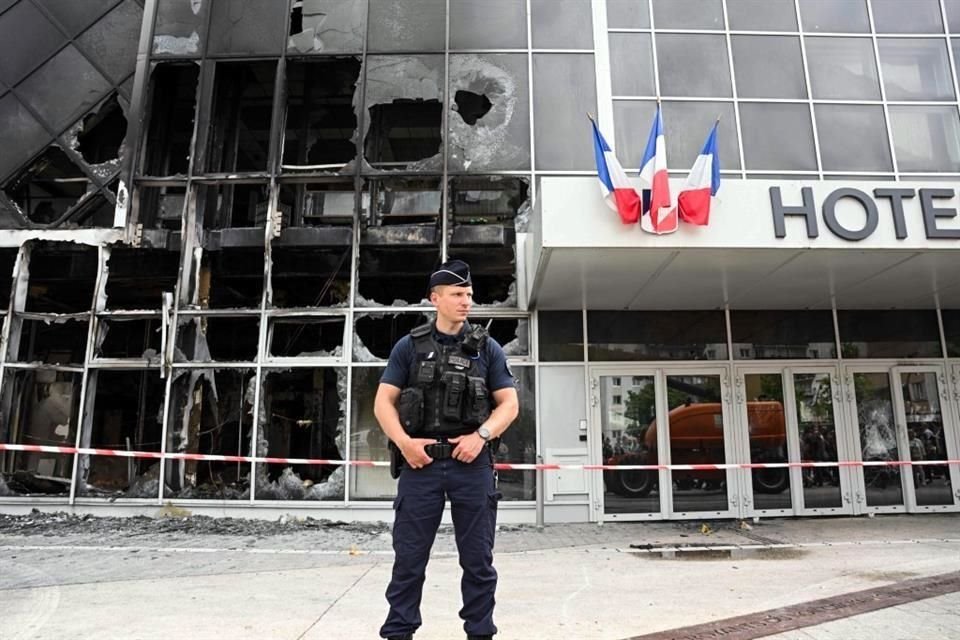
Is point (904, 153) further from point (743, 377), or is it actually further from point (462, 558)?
point (462, 558)

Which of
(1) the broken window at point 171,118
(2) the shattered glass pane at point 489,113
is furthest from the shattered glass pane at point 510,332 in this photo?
(1) the broken window at point 171,118

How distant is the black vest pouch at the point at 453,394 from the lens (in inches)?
117

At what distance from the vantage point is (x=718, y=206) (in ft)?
22.0

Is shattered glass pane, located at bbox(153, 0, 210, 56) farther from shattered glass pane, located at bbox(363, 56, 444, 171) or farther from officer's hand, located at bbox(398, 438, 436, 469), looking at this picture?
officer's hand, located at bbox(398, 438, 436, 469)

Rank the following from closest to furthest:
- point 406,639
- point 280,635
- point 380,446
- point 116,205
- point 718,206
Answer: point 406,639 → point 280,635 → point 718,206 → point 380,446 → point 116,205

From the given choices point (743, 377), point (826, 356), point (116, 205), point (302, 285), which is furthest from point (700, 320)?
point (116, 205)

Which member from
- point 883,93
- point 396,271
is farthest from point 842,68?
point 396,271

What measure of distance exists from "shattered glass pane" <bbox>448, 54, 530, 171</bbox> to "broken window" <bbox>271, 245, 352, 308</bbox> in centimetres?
238

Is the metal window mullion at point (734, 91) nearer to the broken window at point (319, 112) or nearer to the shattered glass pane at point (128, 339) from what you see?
the broken window at point (319, 112)

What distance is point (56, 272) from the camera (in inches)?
402

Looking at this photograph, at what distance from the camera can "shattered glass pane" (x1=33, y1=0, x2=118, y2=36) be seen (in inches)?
418

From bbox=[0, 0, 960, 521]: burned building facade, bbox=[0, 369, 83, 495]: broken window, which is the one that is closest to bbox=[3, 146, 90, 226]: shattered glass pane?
bbox=[0, 0, 960, 521]: burned building facade

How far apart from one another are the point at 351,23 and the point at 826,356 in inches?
369

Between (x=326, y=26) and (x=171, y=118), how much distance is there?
10.4ft
